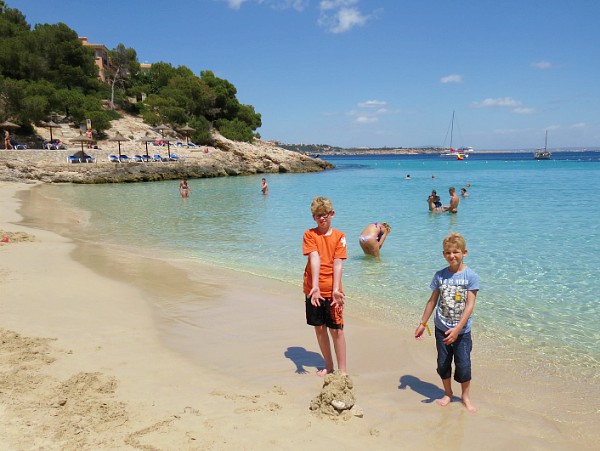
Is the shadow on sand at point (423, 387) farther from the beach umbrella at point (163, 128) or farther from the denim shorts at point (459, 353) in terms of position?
the beach umbrella at point (163, 128)

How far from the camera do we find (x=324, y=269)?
3.42 metres

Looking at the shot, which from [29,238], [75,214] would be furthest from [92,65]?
[29,238]

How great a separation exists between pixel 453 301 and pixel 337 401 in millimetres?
1164

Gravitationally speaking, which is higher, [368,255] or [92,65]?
[92,65]

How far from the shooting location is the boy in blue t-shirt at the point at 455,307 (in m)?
3.15

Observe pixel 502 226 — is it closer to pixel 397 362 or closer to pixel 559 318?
pixel 559 318

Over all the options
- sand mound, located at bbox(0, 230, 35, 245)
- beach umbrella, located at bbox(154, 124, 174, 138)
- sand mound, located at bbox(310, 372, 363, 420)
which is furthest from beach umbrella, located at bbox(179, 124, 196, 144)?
sand mound, located at bbox(310, 372, 363, 420)

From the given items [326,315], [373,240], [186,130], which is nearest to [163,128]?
[186,130]

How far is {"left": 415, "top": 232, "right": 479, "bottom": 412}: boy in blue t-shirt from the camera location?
10.3 feet

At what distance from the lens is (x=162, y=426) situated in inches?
115

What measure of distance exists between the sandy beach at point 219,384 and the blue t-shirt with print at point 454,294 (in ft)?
2.45

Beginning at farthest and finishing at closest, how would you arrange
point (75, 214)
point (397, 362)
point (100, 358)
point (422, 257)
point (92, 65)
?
point (92, 65) → point (75, 214) → point (422, 257) → point (397, 362) → point (100, 358)

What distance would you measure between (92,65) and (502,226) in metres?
57.5

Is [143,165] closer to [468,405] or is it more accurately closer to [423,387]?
[423,387]
